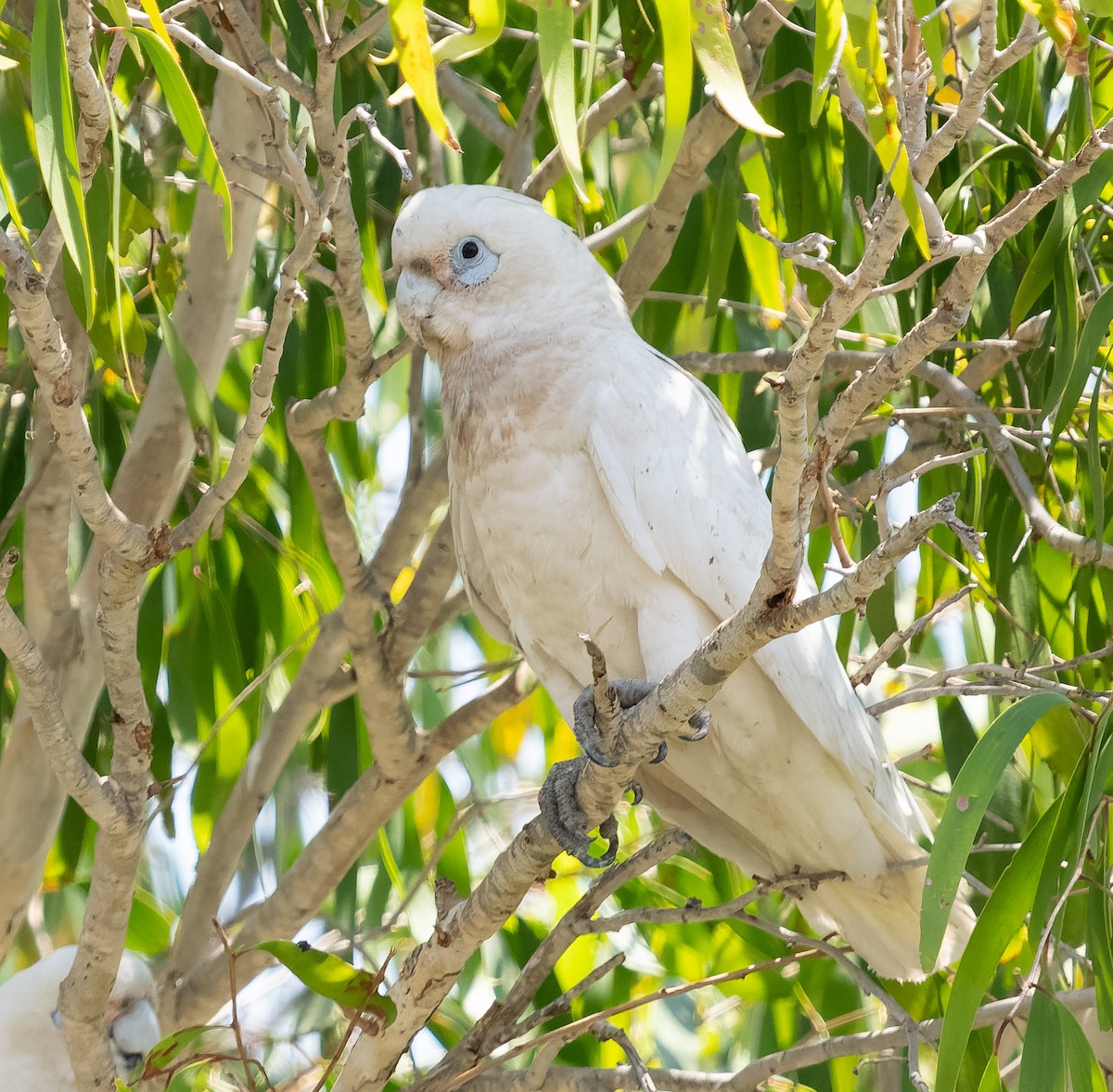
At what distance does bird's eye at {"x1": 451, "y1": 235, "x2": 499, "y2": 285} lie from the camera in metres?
1.63

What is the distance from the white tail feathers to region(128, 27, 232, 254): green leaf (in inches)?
43.3

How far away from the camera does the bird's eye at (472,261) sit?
163cm

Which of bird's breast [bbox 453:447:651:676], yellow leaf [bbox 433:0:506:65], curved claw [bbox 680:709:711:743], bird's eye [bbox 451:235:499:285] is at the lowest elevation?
curved claw [bbox 680:709:711:743]

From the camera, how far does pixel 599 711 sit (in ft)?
4.00

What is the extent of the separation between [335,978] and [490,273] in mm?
827

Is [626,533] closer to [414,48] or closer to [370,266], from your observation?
[370,266]

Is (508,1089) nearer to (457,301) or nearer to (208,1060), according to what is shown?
(208,1060)

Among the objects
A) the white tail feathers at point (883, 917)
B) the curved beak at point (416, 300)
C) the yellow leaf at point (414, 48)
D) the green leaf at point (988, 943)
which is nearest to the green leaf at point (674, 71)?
the yellow leaf at point (414, 48)

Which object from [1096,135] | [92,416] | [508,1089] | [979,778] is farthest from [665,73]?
[92,416]

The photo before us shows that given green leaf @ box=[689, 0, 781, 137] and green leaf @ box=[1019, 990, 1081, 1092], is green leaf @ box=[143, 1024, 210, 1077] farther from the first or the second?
green leaf @ box=[689, 0, 781, 137]

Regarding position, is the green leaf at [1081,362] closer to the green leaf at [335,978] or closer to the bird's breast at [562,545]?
the bird's breast at [562,545]

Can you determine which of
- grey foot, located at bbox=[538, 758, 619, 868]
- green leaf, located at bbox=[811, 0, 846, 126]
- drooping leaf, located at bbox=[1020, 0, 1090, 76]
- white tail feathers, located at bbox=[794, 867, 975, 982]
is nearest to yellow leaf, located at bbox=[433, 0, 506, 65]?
green leaf, located at bbox=[811, 0, 846, 126]

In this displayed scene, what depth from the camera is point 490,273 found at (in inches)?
64.8

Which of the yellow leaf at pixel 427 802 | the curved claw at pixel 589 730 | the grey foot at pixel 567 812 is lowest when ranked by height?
the yellow leaf at pixel 427 802
